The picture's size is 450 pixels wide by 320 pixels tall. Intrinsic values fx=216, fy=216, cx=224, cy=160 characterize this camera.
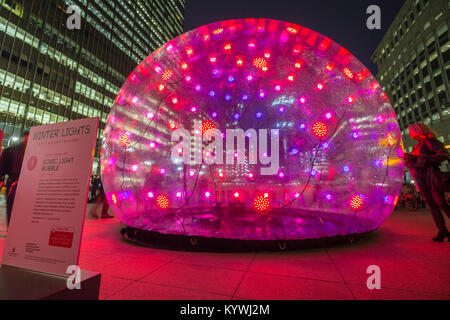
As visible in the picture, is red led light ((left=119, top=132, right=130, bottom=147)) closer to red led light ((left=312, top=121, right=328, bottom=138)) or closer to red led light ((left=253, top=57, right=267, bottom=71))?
red led light ((left=253, top=57, right=267, bottom=71))

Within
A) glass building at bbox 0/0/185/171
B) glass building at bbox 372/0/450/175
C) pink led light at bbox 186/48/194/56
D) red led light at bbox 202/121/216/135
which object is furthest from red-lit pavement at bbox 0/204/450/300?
glass building at bbox 372/0/450/175

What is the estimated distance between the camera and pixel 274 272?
99.5 inches

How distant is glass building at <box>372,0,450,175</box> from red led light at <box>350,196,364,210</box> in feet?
135

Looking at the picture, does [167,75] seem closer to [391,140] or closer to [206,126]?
[206,126]

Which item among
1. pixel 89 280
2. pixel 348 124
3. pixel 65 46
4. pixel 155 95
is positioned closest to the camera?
pixel 89 280

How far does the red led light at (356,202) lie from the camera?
3.73 metres

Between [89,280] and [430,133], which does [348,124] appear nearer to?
[430,133]

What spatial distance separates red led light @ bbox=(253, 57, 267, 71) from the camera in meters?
3.88

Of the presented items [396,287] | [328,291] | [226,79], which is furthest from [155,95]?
[396,287]

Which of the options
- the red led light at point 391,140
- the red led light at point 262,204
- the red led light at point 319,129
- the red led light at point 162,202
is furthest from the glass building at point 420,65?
the red led light at point 162,202

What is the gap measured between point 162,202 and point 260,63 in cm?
300

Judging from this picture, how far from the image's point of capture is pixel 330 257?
311 cm

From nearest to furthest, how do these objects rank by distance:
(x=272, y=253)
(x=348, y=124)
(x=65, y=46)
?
(x=272, y=253)
(x=348, y=124)
(x=65, y=46)

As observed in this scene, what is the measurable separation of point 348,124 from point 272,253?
2579mm
